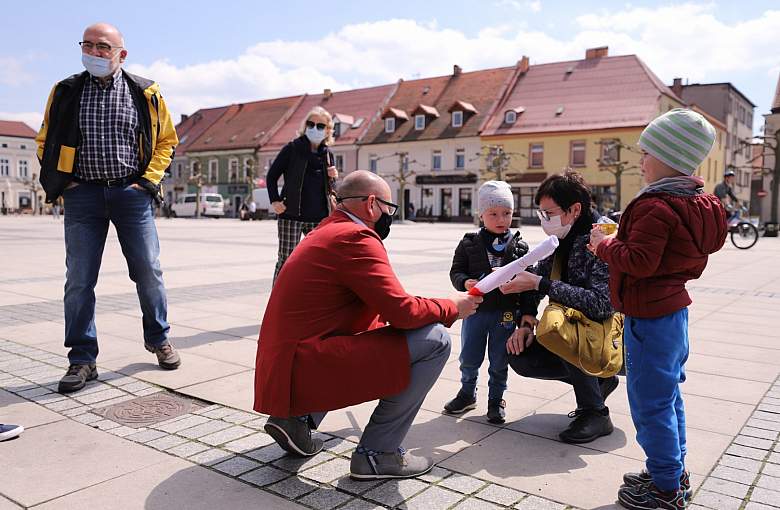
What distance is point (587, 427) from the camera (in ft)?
11.0

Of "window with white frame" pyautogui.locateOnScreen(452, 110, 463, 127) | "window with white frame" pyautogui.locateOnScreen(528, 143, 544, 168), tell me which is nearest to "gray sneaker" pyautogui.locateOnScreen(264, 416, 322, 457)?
"window with white frame" pyautogui.locateOnScreen(528, 143, 544, 168)

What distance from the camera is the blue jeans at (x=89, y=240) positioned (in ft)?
13.8

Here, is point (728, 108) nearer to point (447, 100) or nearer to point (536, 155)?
point (536, 155)

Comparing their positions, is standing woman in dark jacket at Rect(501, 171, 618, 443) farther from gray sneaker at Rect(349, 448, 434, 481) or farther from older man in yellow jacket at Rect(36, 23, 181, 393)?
older man in yellow jacket at Rect(36, 23, 181, 393)

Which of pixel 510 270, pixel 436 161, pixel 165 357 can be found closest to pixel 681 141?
pixel 510 270

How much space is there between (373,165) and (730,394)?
4753cm

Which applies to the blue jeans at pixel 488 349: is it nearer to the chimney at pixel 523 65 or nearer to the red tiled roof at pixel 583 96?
the red tiled roof at pixel 583 96

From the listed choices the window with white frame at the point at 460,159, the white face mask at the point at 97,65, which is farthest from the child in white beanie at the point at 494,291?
the window with white frame at the point at 460,159

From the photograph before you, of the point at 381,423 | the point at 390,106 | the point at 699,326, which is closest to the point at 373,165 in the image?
the point at 390,106

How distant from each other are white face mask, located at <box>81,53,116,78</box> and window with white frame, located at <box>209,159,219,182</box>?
58.4 m

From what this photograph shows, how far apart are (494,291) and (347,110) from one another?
52718 millimetres

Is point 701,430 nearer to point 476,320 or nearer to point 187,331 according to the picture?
point 476,320

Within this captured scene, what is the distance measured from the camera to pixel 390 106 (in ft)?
171

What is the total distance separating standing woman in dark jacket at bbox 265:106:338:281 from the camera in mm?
5930
